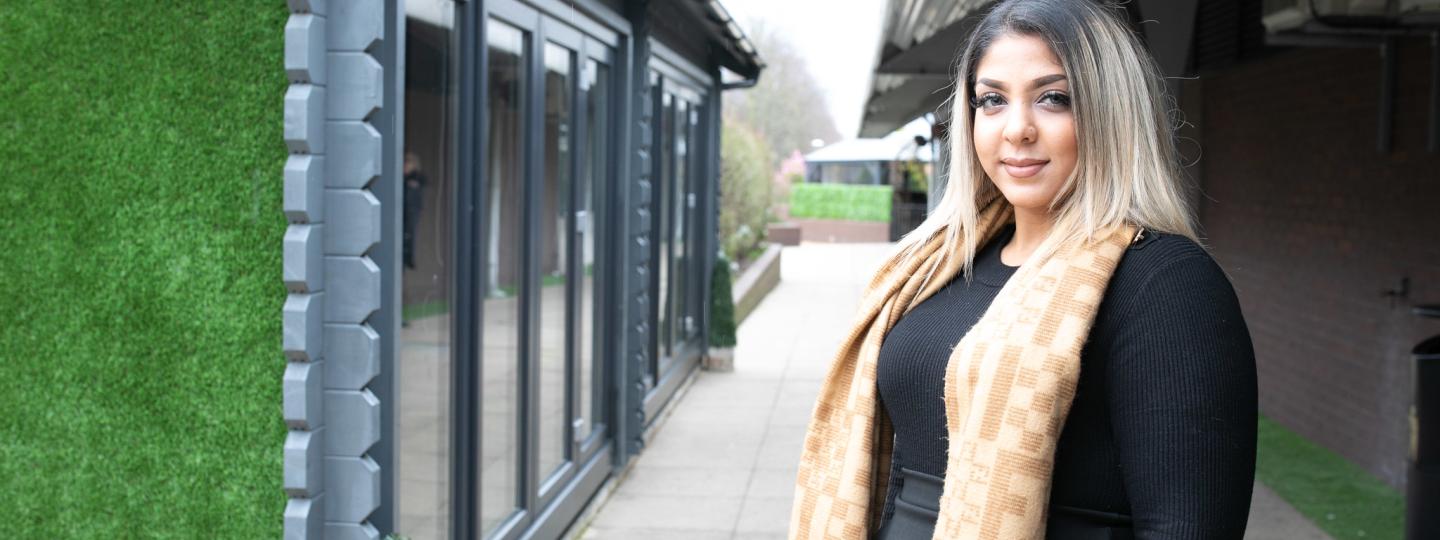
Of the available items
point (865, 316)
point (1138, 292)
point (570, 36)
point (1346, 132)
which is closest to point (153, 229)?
point (865, 316)

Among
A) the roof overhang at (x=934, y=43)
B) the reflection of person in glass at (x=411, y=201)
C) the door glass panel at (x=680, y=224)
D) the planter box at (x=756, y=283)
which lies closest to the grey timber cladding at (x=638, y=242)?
the roof overhang at (x=934, y=43)

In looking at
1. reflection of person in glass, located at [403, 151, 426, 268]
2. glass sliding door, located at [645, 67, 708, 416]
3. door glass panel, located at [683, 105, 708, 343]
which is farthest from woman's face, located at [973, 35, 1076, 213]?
door glass panel, located at [683, 105, 708, 343]

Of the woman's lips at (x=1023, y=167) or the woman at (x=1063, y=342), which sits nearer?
the woman at (x=1063, y=342)

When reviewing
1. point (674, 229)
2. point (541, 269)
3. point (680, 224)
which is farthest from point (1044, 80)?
point (680, 224)

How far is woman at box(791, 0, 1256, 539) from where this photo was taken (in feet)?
5.26

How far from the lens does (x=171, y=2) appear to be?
333 centimetres

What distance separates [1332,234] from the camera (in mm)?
8297

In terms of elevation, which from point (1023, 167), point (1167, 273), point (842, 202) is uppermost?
point (1023, 167)

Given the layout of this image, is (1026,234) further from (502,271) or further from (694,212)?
(694,212)

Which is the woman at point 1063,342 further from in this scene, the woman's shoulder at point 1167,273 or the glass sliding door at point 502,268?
the glass sliding door at point 502,268

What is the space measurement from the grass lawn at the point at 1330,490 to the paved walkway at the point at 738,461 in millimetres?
123

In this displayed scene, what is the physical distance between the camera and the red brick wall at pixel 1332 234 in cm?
720

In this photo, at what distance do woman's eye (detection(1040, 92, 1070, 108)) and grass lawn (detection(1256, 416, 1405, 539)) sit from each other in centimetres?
535

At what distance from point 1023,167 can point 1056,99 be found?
96 mm
